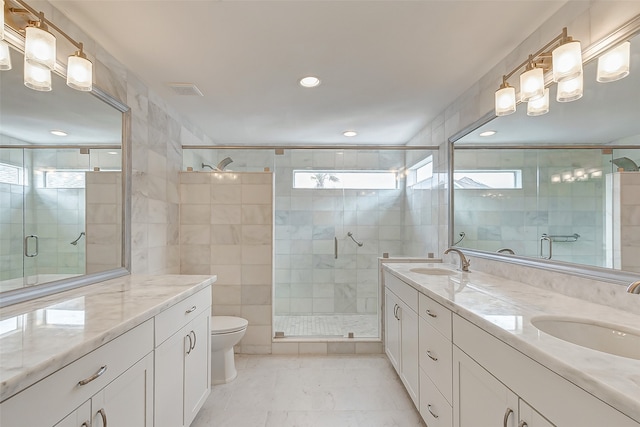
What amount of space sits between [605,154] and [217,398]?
267 cm

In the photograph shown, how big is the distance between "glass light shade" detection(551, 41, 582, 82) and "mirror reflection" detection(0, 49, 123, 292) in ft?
7.65

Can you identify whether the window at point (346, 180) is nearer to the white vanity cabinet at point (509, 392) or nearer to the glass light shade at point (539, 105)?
the glass light shade at point (539, 105)

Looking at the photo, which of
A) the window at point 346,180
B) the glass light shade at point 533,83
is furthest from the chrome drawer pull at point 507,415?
the window at point 346,180

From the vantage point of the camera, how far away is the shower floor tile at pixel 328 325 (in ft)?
10.3

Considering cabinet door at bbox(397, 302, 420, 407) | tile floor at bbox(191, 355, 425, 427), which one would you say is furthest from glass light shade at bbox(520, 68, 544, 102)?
tile floor at bbox(191, 355, 425, 427)

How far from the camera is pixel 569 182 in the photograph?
161cm

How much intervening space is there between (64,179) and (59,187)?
5cm

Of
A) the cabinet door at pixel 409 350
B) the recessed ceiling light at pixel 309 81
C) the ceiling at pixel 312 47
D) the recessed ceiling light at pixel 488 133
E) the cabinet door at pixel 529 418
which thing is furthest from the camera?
the recessed ceiling light at pixel 309 81

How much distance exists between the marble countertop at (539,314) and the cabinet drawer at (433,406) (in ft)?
1.58

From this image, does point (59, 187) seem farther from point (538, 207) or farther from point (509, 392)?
point (538, 207)

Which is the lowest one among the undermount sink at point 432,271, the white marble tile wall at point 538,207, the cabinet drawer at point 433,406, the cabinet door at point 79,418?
the cabinet drawer at point 433,406

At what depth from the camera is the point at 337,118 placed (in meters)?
3.06

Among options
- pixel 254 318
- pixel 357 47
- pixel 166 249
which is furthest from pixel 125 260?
pixel 357 47

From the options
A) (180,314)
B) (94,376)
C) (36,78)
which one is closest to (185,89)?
(36,78)
